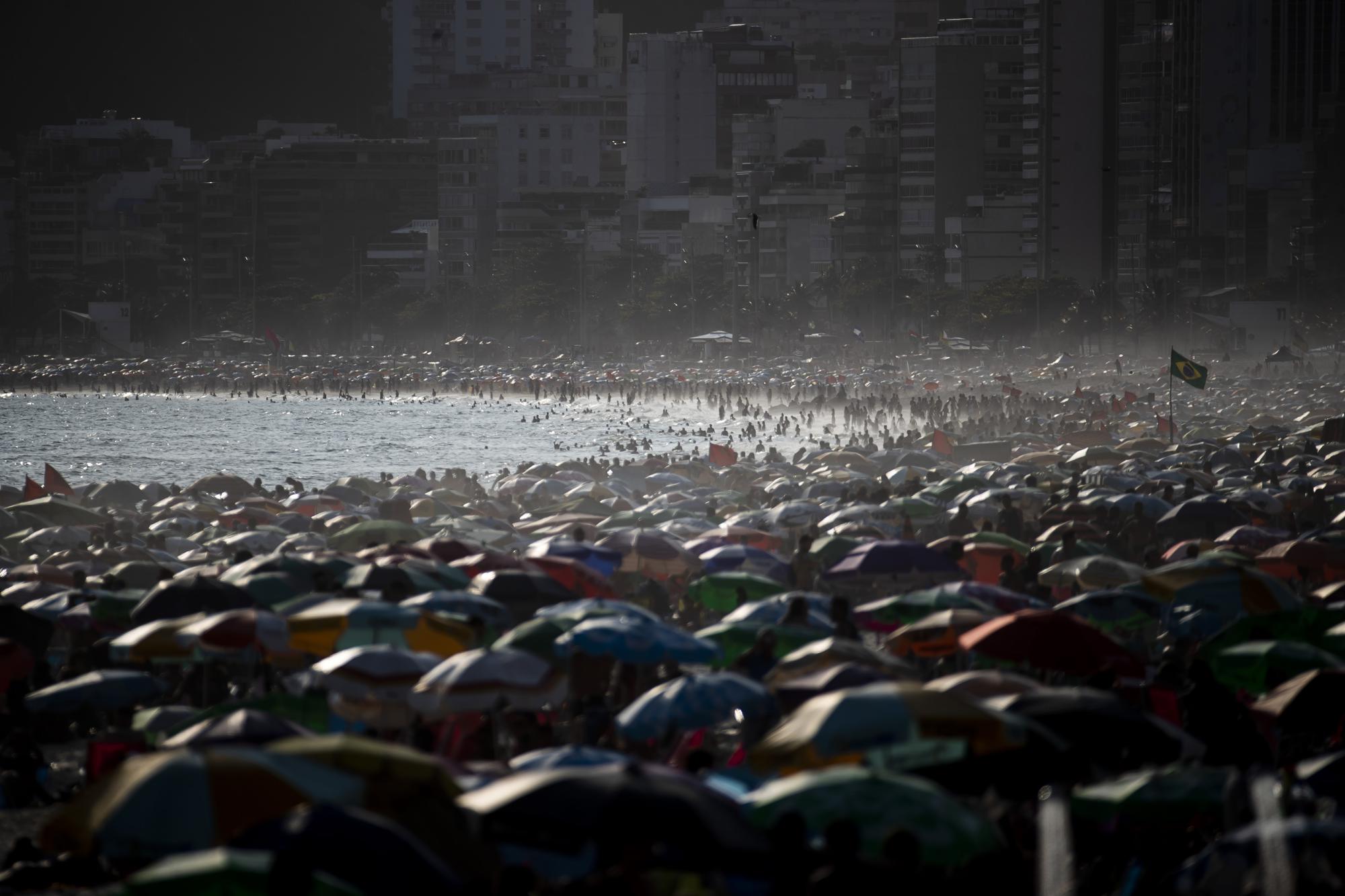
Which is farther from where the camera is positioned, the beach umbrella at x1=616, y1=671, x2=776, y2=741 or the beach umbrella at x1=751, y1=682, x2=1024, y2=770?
the beach umbrella at x1=616, y1=671, x2=776, y2=741

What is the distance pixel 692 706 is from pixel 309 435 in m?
80.8

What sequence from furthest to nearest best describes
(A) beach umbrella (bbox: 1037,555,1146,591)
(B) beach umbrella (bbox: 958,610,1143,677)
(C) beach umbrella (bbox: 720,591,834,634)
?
(A) beach umbrella (bbox: 1037,555,1146,591) < (C) beach umbrella (bbox: 720,591,834,634) < (B) beach umbrella (bbox: 958,610,1143,677)

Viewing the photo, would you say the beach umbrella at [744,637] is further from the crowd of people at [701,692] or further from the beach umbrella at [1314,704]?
the beach umbrella at [1314,704]

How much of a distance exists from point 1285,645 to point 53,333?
168747 mm

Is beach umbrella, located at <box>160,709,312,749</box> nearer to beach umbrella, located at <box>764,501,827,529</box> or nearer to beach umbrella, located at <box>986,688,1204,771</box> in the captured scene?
beach umbrella, located at <box>986,688,1204,771</box>

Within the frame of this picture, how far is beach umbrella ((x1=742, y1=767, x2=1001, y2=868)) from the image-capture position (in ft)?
27.2

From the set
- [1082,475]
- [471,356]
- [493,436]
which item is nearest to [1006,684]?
[1082,475]

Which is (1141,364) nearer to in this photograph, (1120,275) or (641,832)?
(1120,275)

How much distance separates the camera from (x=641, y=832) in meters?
8.04

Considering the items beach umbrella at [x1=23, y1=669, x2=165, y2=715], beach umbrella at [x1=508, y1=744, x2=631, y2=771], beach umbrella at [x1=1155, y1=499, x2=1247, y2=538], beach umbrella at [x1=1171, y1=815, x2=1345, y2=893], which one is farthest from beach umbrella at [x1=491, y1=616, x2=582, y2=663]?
beach umbrella at [x1=1155, y1=499, x2=1247, y2=538]

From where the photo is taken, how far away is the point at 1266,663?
12.5 meters

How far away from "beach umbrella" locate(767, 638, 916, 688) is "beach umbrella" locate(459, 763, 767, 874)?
3.52 m

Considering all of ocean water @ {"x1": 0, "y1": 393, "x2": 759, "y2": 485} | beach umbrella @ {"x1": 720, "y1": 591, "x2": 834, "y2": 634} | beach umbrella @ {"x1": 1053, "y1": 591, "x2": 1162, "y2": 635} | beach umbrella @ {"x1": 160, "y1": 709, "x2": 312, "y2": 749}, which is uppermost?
beach umbrella @ {"x1": 160, "y1": 709, "x2": 312, "y2": 749}

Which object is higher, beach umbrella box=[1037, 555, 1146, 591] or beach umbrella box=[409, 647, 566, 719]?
beach umbrella box=[409, 647, 566, 719]
